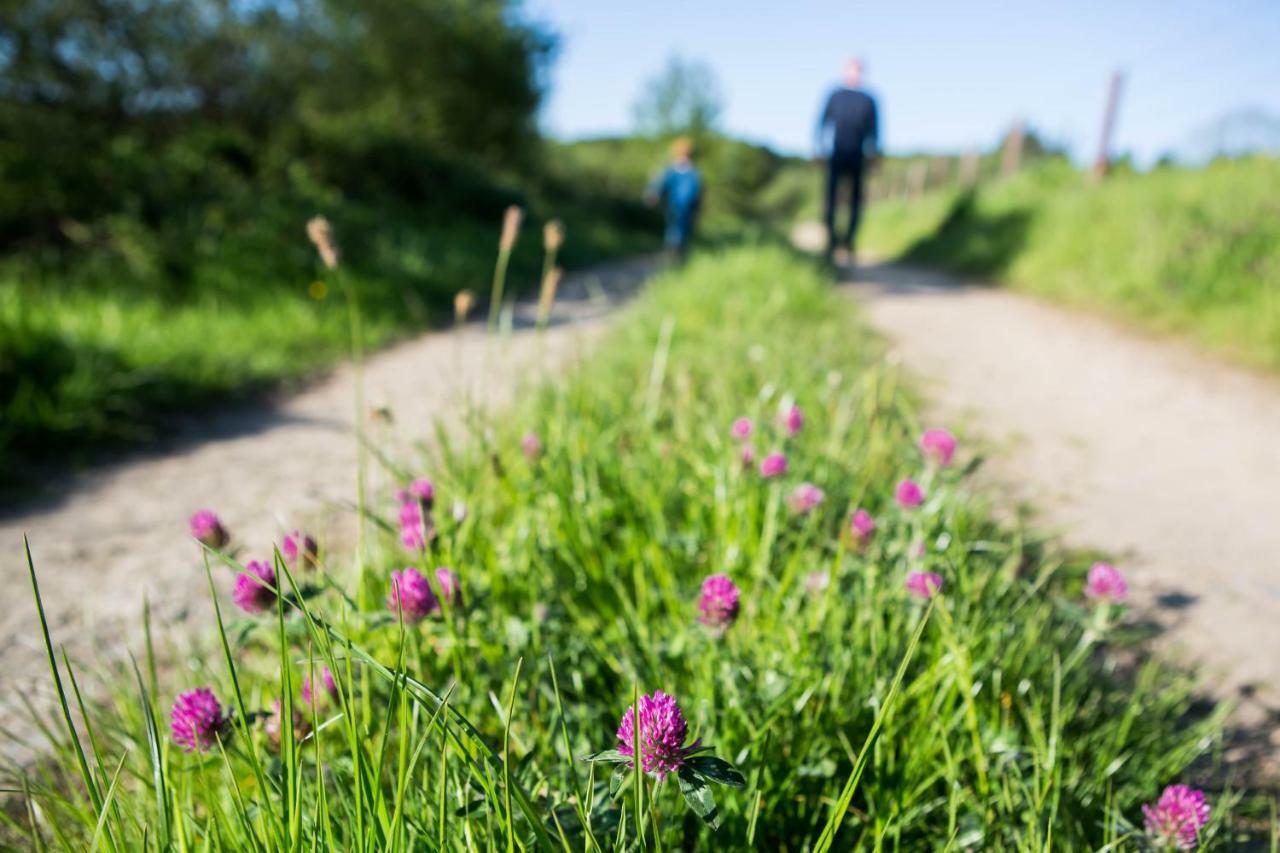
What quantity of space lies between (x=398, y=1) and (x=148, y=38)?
10566mm

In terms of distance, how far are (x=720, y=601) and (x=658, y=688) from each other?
0.26 metres

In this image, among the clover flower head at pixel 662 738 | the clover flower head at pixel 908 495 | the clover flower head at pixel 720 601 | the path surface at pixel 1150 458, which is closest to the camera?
the clover flower head at pixel 662 738

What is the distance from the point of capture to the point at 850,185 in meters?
8.55

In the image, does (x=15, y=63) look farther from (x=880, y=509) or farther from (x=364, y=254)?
(x=880, y=509)

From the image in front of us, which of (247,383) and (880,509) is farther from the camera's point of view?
(247,383)

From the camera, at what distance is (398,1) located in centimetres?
1627

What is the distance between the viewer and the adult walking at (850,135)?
797cm

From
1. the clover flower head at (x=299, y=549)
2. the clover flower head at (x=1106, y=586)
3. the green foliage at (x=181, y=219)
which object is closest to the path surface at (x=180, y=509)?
the clover flower head at (x=299, y=549)

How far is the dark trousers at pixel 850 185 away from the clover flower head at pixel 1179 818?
26.7ft

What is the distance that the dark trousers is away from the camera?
8.20m

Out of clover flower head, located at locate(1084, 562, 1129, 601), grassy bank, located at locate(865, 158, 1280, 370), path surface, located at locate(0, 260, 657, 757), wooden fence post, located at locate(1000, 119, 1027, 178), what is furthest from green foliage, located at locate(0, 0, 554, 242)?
wooden fence post, located at locate(1000, 119, 1027, 178)

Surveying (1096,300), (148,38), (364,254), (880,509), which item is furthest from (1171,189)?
(148,38)

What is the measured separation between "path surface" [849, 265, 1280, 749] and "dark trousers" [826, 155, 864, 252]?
118 inches

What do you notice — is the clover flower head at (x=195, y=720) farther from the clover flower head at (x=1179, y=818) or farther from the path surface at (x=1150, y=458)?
the path surface at (x=1150, y=458)
